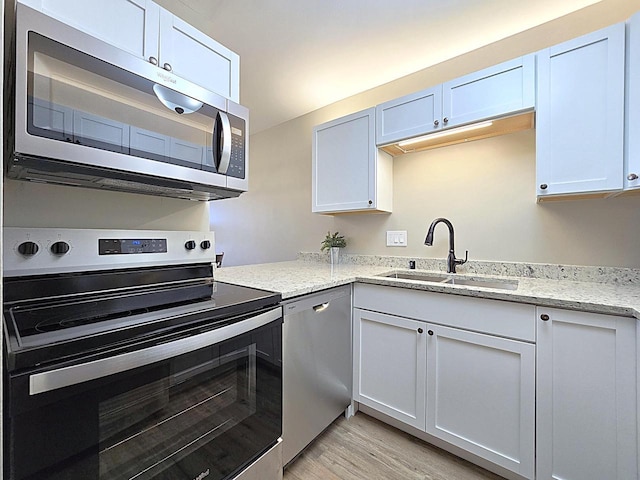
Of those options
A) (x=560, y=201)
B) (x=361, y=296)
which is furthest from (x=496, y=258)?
(x=361, y=296)

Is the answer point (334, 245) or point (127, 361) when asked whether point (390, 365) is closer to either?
point (334, 245)

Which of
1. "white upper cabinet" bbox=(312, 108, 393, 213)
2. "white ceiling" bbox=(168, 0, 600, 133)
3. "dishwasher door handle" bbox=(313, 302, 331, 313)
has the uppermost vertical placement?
"white ceiling" bbox=(168, 0, 600, 133)

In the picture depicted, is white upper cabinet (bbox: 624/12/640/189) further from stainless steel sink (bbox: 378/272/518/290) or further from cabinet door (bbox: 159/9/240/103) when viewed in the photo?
cabinet door (bbox: 159/9/240/103)

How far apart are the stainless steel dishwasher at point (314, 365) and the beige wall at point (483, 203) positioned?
906 millimetres

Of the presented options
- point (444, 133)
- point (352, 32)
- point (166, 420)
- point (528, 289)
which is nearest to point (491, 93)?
point (444, 133)

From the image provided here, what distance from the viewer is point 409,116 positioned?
1.96 m

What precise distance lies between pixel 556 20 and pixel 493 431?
2287 millimetres

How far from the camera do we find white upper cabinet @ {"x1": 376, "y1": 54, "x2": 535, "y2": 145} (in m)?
1.57

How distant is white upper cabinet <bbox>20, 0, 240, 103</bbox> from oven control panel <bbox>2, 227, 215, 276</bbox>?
0.69 metres

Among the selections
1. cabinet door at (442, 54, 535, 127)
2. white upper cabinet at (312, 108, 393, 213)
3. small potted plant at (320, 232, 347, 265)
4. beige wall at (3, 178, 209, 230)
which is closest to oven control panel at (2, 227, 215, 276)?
beige wall at (3, 178, 209, 230)

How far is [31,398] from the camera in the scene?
0.65 metres

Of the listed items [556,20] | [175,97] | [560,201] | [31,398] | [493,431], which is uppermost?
[556,20]

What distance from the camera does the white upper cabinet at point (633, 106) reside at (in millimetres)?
1275

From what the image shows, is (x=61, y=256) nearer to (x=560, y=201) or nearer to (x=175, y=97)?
(x=175, y=97)
